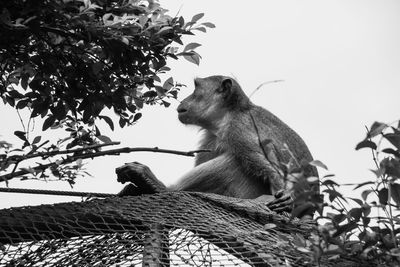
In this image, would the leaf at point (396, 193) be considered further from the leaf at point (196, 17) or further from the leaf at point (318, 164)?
the leaf at point (196, 17)

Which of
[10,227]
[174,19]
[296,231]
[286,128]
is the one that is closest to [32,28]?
[174,19]

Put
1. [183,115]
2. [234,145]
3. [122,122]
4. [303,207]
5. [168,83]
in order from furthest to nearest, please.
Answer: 1. [183,115]
2. [234,145]
3. [168,83]
4. [122,122]
5. [303,207]

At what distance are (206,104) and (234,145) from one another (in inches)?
44.8

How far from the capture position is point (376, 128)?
332 centimetres

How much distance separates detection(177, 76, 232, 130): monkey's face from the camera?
8.86 metres

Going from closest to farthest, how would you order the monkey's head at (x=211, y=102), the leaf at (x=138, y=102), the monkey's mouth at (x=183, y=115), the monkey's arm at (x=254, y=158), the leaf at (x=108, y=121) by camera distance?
the leaf at (x=108, y=121), the leaf at (x=138, y=102), the monkey's arm at (x=254, y=158), the monkey's head at (x=211, y=102), the monkey's mouth at (x=183, y=115)

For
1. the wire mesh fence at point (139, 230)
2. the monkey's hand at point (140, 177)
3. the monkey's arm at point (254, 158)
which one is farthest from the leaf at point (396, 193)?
the monkey's arm at point (254, 158)

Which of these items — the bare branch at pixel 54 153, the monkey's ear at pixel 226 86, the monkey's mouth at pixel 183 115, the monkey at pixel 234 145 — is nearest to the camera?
the bare branch at pixel 54 153

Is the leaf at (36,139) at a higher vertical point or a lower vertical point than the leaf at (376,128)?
higher

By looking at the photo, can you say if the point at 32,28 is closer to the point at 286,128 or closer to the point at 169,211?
the point at 169,211

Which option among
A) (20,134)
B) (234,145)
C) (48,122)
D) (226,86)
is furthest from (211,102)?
(20,134)

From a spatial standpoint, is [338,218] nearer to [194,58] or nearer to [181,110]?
[194,58]

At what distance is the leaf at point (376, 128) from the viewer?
130 inches

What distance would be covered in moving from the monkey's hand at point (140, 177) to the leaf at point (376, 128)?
145 inches
